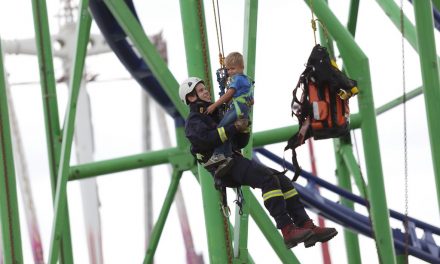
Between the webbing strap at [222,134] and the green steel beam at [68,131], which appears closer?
the webbing strap at [222,134]

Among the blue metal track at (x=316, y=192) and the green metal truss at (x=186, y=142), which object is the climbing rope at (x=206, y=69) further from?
the blue metal track at (x=316, y=192)

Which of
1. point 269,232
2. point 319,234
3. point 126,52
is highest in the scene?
point 126,52

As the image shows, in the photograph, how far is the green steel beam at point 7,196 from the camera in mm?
15891

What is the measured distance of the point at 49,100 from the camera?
53.6 feet

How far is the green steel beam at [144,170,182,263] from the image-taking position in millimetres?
15977

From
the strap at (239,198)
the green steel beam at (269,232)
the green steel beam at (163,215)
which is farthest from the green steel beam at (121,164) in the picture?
the strap at (239,198)

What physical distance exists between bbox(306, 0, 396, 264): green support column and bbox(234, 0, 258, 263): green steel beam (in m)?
0.56

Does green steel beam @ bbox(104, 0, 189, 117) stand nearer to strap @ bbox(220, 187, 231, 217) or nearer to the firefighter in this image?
strap @ bbox(220, 187, 231, 217)

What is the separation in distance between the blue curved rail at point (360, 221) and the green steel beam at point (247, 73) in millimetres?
4629

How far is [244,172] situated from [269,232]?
2.21 m

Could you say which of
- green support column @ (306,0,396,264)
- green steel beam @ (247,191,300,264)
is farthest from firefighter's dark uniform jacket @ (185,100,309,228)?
green steel beam @ (247,191,300,264)

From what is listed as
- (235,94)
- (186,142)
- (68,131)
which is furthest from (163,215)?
(235,94)

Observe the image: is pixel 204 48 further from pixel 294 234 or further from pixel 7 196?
pixel 7 196

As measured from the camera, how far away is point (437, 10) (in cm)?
1783
